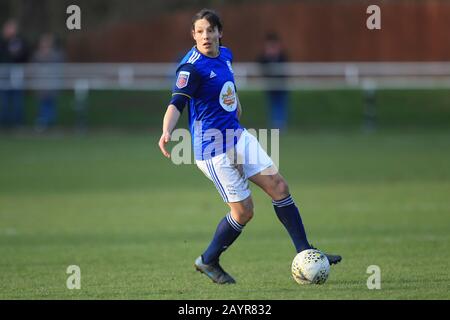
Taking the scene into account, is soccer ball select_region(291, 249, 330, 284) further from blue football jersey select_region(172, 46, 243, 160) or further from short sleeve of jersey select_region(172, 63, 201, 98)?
short sleeve of jersey select_region(172, 63, 201, 98)

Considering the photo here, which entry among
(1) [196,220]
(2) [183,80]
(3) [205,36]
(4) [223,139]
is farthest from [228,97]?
(1) [196,220]

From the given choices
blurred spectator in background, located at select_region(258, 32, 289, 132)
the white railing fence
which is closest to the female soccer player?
blurred spectator in background, located at select_region(258, 32, 289, 132)

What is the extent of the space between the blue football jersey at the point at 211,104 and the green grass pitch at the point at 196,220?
1.26m

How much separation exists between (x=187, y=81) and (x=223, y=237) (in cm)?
145

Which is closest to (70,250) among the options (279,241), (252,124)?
(279,241)

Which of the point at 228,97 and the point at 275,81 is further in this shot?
the point at 275,81

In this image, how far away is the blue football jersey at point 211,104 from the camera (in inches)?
333

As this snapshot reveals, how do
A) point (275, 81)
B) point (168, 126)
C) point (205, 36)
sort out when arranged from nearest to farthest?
point (168, 126) < point (205, 36) < point (275, 81)

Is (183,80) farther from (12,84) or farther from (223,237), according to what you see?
(12,84)

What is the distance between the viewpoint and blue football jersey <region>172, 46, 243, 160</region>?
27.8 ft

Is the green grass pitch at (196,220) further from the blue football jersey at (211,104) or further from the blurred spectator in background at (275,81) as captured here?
the blurred spectator in background at (275,81)

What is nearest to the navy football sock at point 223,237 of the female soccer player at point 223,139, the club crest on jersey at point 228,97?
the female soccer player at point 223,139

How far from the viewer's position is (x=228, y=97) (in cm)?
859

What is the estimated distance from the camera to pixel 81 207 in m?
15.4
